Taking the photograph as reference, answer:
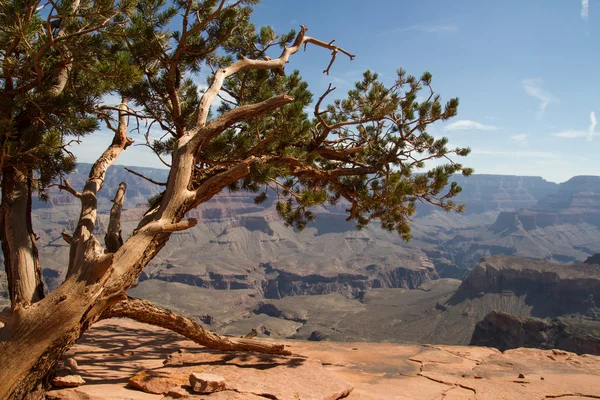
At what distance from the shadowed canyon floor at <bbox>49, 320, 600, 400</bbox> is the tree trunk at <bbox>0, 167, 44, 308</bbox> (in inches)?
43.1

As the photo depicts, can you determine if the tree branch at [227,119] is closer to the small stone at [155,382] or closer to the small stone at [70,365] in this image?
the small stone at [155,382]

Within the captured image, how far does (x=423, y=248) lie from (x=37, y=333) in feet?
546

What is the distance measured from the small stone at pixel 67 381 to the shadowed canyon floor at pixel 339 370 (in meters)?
0.14

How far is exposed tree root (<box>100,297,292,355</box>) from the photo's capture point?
4.19 metres

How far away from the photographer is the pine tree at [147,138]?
3.26m

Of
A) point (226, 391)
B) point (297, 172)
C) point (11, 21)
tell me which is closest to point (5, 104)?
point (11, 21)

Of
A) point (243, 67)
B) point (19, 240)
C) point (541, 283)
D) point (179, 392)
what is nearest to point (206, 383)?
point (179, 392)

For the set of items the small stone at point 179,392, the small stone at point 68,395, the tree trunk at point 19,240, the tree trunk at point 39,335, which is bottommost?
the small stone at point 179,392

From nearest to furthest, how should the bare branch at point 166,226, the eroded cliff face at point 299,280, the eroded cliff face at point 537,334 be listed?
the bare branch at point 166,226 → the eroded cliff face at point 537,334 → the eroded cliff face at point 299,280

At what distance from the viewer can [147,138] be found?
20.1 feet

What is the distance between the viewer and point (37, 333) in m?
3.08

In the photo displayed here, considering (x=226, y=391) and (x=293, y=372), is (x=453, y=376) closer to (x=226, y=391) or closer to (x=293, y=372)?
(x=293, y=372)

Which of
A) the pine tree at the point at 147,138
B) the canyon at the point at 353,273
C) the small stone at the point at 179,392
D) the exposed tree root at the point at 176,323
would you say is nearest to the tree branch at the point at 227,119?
the pine tree at the point at 147,138

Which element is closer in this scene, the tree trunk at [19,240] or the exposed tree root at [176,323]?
the tree trunk at [19,240]
